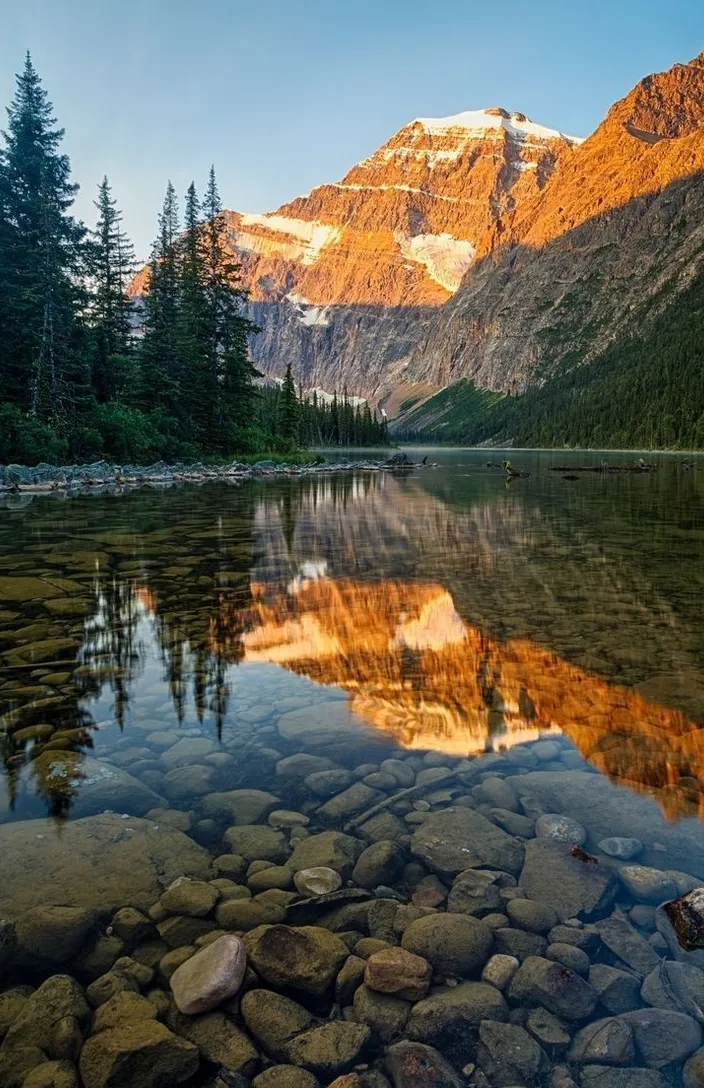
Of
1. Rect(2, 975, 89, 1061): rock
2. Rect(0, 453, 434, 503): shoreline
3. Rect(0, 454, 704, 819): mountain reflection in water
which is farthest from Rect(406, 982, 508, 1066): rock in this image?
Rect(0, 453, 434, 503): shoreline

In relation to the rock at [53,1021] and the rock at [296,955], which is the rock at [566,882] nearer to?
the rock at [296,955]

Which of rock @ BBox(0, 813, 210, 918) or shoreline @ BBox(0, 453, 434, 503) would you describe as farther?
shoreline @ BBox(0, 453, 434, 503)

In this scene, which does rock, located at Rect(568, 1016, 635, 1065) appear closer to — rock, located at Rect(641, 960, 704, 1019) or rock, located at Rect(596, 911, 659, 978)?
rock, located at Rect(641, 960, 704, 1019)

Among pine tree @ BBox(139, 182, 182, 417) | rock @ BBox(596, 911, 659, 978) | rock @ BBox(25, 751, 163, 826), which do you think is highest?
pine tree @ BBox(139, 182, 182, 417)

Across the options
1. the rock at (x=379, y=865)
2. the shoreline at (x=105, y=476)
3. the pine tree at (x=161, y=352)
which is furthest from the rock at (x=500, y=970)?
the pine tree at (x=161, y=352)

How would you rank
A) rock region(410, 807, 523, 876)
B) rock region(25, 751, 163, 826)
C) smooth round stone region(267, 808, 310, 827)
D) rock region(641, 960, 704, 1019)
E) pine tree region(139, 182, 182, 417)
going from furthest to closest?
pine tree region(139, 182, 182, 417), rock region(25, 751, 163, 826), smooth round stone region(267, 808, 310, 827), rock region(410, 807, 523, 876), rock region(641, 960, 704, 1019)

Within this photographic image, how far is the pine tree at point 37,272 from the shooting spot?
35188mm

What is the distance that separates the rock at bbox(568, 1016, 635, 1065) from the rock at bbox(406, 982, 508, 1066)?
0.32 metres

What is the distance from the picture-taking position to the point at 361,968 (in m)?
3.23

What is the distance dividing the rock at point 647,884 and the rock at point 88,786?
10.0 feet

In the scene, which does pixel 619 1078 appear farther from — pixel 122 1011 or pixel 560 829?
pixel 122 1011

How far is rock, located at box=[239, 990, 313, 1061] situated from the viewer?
2846 millimetres

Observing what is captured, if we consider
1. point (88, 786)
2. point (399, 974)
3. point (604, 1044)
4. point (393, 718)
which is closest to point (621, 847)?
point (604, 1044)

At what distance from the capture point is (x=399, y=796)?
15.8 feet
